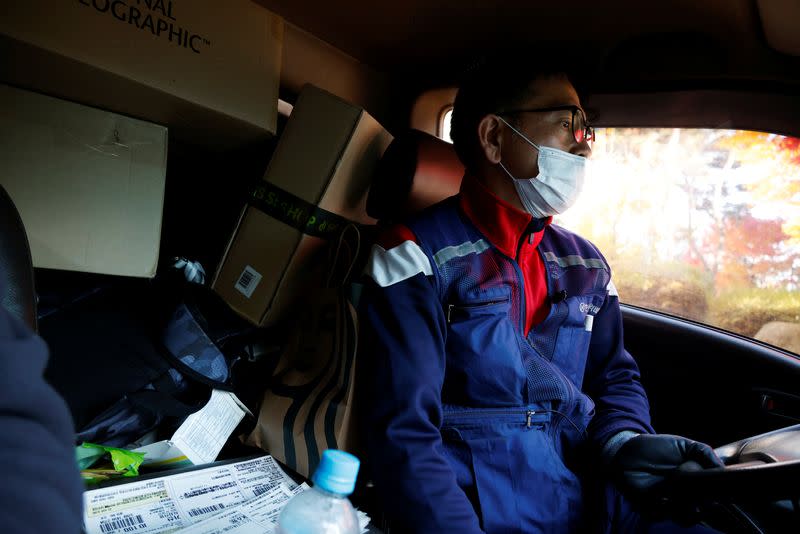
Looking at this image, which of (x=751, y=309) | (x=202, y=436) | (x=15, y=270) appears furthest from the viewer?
(x=751, y=309)

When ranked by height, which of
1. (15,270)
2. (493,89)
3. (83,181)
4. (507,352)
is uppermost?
(493,89)

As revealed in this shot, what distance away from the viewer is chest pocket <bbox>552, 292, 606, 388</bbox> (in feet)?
5.25

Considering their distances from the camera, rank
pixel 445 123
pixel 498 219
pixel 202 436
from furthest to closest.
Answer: pixel 445 123 → pixel 498 219 → pixel 202 436

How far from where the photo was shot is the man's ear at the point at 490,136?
173 centimetres

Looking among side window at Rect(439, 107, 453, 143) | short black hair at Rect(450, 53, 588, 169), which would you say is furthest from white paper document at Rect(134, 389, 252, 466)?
side window at Rect(439, 107, 453, 143)

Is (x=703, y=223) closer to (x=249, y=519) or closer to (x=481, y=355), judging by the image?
(x=481, y=355)

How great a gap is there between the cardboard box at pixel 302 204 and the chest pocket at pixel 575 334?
2.20 ft

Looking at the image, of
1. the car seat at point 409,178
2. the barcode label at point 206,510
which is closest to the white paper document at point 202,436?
the barcode label at point 206,510

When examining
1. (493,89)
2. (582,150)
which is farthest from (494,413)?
(493,89)

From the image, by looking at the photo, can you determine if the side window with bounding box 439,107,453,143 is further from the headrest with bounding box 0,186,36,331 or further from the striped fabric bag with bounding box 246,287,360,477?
the headrest with bounding box 0,186,36,331

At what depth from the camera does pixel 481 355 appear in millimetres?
1450

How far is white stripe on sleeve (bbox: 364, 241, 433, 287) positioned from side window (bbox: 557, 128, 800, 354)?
0.58m

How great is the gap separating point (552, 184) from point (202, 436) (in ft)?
3.72

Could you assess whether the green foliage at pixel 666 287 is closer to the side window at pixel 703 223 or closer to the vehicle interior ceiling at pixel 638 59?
the side window at pixel 703 223
